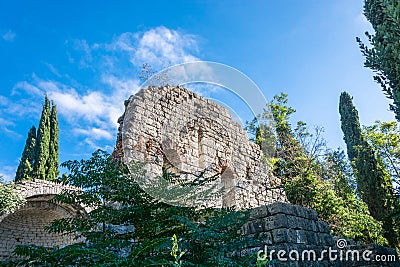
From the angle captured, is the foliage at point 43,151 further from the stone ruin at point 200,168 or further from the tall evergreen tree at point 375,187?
the tall evergreen tree at point 375,187

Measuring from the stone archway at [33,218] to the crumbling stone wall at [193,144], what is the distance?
Result: 3.23 m

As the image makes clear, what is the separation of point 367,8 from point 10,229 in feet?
30.5

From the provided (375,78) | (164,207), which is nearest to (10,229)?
(164,207)

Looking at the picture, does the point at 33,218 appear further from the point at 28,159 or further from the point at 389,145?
the point at 389,145

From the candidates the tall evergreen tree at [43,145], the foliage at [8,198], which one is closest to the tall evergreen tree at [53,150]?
the tall evergreen tree at [43,145]

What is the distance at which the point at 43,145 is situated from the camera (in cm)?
1348

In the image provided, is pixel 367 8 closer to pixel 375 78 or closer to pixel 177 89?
pixel 375 78

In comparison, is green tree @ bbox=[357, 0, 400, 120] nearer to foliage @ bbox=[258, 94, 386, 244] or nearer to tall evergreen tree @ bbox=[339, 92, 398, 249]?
foliage @ bbox=[258, 94, 386, 244]

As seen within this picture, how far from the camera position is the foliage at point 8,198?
23.4 ft

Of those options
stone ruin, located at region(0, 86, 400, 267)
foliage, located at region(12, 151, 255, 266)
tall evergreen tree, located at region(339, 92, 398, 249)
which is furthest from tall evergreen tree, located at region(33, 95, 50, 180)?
tall evergreen tree, located at region(339, 92, 398, 249)

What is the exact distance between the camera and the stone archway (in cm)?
800

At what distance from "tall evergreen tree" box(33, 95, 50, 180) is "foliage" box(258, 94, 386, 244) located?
898cm

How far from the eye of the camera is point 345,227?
7445mm

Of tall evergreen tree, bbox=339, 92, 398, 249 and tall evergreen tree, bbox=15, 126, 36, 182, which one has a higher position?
tall evergreen tree, bbox=15, 126, 36, 182
